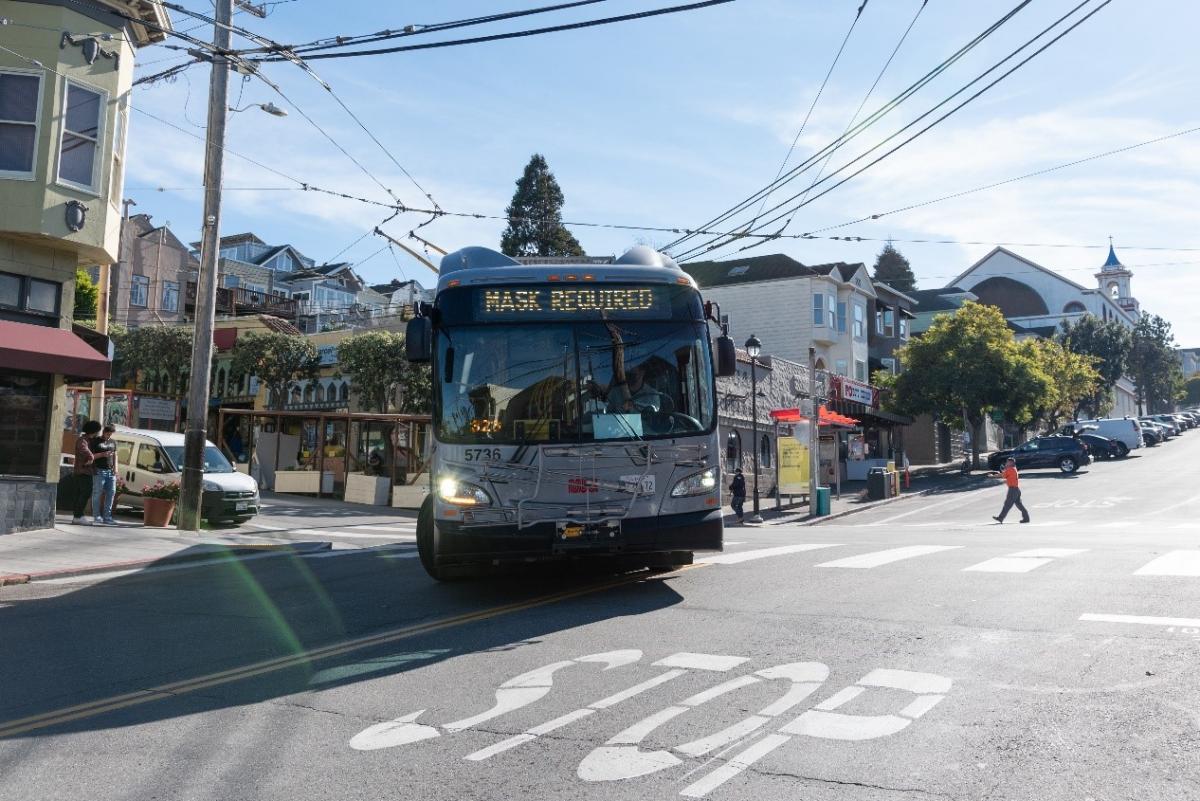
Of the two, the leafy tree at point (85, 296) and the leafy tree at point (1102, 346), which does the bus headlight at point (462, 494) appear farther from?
the leafy tree at point (1102, 346)

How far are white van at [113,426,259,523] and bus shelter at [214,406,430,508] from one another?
6047 millimetres

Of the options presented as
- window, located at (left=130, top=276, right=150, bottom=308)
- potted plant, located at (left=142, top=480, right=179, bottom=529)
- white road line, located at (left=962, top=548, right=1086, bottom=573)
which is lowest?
white road line, located at (left=962, top=548, right=1086, bottom=573)

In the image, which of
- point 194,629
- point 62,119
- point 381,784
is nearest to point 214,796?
point 381,784

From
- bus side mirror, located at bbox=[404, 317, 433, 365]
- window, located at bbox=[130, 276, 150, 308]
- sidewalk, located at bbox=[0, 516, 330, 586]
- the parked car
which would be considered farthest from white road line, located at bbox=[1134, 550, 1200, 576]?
window, located at bbox=[130, 276, 150, 308]

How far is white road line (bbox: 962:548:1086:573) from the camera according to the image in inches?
417

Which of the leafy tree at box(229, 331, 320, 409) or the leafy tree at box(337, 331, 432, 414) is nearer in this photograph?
the leafy tree at box(337, 331, 432, 414)

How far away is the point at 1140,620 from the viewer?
752cm

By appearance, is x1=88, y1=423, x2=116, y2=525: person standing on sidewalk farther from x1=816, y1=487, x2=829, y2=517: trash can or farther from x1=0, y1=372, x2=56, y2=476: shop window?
x1=816, y1=487, x2=829, y2=517: trash can

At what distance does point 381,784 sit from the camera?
434cm

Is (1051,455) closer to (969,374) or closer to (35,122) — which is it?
(969,374)

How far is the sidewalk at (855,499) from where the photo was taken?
27.7m

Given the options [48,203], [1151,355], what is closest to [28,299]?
[48,203]

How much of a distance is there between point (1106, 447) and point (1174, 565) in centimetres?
4134

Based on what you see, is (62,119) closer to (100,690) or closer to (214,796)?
(100,690)
